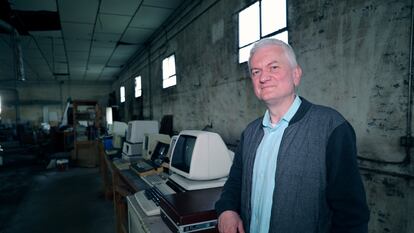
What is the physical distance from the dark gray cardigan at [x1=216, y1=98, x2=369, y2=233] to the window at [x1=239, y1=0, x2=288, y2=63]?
4.84 ft

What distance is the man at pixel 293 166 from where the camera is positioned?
0.84 meters

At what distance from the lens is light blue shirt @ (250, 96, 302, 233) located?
3.22 feet

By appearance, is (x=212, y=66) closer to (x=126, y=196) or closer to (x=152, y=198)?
(x=126, y=196)

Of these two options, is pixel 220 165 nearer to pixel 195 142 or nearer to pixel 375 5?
pixel 195 142

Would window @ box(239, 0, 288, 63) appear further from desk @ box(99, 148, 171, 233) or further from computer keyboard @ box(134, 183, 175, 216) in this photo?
desk @ box(99, 148, 171, 233)

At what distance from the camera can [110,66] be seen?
9188 mm

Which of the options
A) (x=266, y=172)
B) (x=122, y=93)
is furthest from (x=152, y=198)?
(x=122, y=93)

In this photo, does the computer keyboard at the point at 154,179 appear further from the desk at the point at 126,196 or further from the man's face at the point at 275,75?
the man's face at the point at 275,75

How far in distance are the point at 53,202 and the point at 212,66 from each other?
335cm

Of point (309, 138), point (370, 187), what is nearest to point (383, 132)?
point (370, 187)

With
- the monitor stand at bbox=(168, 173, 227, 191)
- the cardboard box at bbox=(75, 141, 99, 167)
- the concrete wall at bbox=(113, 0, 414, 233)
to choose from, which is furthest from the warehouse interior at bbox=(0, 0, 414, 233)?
the monitor stand at bbox=(168, 173, 227, 191)

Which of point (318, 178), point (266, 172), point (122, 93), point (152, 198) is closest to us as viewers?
point (318, 178)

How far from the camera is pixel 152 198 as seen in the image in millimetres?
1729

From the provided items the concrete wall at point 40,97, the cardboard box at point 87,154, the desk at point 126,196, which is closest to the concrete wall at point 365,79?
the desk at point 126,196
